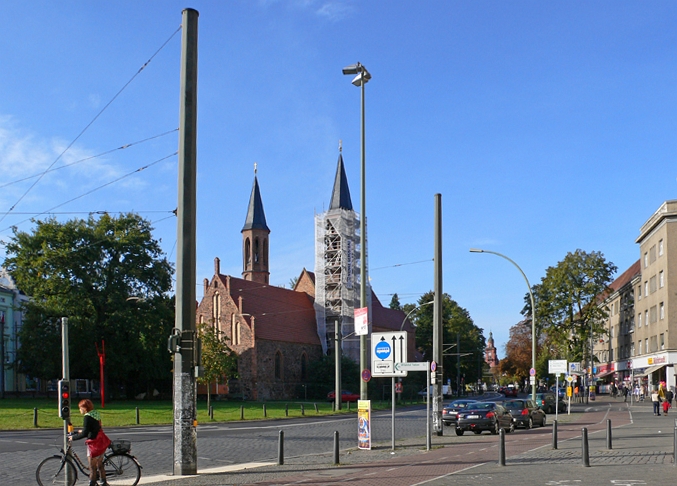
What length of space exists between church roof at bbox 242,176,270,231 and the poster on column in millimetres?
78035

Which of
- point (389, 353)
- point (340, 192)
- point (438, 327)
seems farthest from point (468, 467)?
point (340, 192)

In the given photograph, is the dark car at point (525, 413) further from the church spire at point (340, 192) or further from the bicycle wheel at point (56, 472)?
the church spire at point (340, 192)

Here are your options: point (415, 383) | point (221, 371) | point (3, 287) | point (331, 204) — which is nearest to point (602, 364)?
point (415, 383)

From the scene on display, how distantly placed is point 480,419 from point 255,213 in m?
72.1

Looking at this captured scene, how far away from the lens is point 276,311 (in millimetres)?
86125

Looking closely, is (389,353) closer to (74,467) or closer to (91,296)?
(74,467)

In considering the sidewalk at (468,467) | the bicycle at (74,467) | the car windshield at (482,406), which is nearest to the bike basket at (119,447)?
the bicycle at (74,467)

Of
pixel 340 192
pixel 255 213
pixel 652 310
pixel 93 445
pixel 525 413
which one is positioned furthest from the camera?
pixel 255 213

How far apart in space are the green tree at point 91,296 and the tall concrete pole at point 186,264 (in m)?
44.3

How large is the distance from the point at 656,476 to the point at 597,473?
1.10 metres

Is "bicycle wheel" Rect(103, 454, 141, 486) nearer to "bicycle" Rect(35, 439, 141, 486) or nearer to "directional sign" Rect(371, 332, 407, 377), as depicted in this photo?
"bicycle" Rect(35, 439, 141, 486)

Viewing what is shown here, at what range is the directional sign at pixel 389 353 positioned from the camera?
794 inches

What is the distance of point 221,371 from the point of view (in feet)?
194

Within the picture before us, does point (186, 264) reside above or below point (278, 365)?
above
